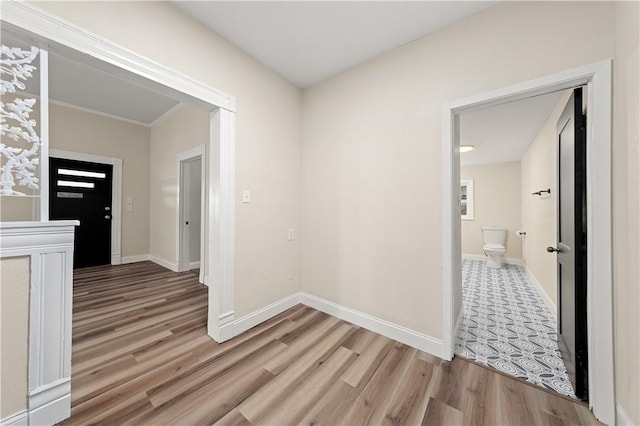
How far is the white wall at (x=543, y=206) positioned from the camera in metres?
2.86

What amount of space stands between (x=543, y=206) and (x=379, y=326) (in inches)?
121

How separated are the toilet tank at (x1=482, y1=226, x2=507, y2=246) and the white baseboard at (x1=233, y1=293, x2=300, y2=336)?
4.81m

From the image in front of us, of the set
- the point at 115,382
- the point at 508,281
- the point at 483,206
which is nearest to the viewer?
the point at 115,382

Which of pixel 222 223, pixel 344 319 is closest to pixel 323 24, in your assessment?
pixel 222 223

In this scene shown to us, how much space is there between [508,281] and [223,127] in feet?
16.0

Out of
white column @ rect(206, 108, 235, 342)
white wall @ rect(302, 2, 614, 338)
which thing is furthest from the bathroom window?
white column @ rect(206, 108, 235, 342)

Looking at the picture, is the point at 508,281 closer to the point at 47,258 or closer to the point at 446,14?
the point at 446,14

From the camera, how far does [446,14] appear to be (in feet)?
5.90

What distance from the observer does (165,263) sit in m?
4.55

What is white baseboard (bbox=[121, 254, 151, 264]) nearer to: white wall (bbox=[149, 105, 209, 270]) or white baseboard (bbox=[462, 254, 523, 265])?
white wall (bbox=[149, 105, 209, 270])

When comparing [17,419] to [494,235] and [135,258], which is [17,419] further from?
[494,235]

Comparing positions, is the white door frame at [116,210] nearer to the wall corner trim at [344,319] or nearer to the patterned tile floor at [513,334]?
the wall corner trim at [344,319]

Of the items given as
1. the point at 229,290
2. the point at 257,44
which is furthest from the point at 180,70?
the point at 229,290

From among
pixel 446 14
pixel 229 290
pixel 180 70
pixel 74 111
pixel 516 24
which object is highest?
pixel 74 111
